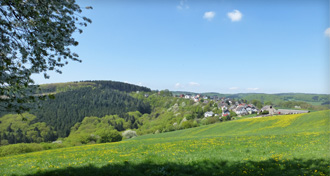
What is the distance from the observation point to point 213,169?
983 cm

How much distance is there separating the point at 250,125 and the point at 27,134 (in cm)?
16114

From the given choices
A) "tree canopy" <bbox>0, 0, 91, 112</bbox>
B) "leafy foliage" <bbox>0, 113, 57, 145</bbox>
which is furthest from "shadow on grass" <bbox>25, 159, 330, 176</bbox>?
"leafy foliage" <bbox>0, 113, 57, 145</bbox>

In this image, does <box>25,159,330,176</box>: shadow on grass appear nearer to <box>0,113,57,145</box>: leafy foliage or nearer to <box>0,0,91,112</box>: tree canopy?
<box>0,0,91,112</box>: tree canopy

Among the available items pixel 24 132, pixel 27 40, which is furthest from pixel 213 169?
pixel 24 132

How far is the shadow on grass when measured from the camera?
9.01 m

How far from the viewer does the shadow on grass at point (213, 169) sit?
9.01m

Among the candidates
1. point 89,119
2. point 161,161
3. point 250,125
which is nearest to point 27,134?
point 89,119

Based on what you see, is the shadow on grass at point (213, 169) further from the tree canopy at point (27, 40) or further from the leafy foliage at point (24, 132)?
the leafy foliage at point (24, 132)

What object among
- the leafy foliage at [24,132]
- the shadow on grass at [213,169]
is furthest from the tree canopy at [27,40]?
the leafy foliage at [24,132]

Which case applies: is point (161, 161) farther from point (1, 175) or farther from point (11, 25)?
point (11, 25)

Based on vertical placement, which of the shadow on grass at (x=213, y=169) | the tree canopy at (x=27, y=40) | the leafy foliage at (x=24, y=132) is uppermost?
the tree canopy at (x=27, y=40)

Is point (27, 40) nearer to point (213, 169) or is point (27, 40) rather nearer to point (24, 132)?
point (213, 169)

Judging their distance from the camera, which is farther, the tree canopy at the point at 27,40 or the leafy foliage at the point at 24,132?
the leafy foliage at the point at 24,132

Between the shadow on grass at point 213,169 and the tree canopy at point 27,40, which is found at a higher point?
the tree canopy at point 27,40
